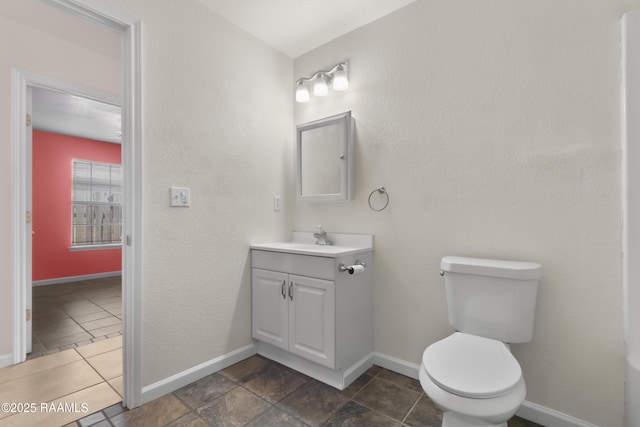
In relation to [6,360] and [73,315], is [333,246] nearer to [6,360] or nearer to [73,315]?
[6,360]

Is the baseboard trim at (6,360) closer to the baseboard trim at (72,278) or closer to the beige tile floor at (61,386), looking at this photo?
the beige tile floor at (61,386)

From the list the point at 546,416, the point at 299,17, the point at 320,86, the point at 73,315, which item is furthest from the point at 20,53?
the point at 546,416

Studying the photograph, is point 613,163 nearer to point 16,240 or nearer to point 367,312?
point 367,312

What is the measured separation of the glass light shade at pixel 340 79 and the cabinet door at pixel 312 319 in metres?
1.34

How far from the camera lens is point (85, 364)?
2057 millimetres

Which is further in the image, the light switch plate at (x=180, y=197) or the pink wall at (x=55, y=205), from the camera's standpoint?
the pink wall at (x=55, y=205)

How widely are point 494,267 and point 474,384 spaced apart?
0.57 meters

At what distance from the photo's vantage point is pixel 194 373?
185cm

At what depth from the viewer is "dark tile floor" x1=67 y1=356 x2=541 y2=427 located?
149 centimetres

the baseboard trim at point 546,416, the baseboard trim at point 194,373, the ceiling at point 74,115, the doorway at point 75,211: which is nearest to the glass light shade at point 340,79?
the baseboard trim at point 194,373

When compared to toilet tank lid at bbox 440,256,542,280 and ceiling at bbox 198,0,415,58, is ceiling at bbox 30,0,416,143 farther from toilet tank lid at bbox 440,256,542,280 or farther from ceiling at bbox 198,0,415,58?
toilet tank lid at bbox 440,256,542,280

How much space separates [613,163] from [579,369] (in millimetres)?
946

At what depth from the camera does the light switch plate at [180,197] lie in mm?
1771

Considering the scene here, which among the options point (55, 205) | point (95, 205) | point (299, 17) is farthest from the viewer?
point (95, 205)
